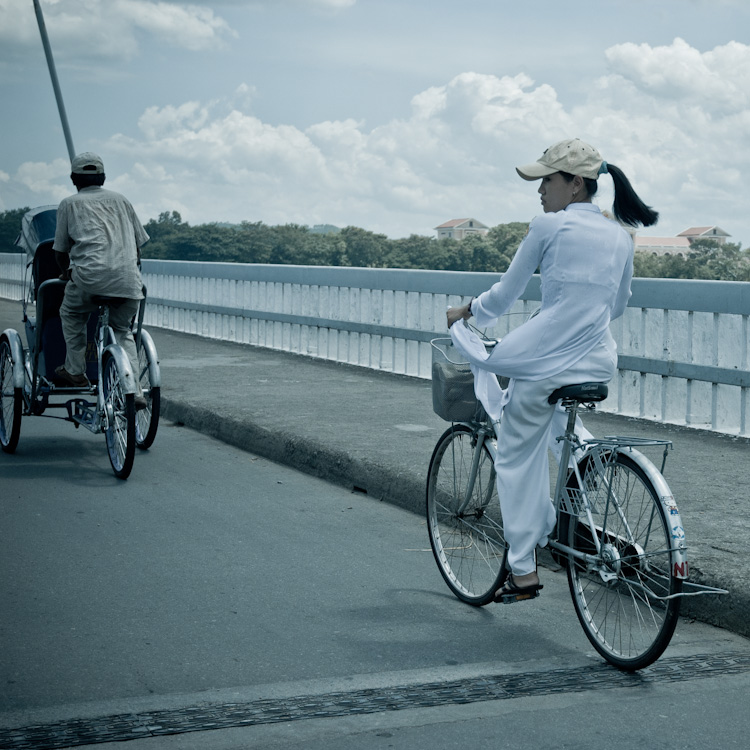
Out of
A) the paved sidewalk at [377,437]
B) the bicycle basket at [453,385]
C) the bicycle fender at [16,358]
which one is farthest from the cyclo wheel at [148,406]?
the bicycle basket at [453,385]

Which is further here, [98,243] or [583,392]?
[98,243]

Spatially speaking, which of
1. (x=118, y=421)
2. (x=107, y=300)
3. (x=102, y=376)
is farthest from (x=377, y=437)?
(x=107, y=300)

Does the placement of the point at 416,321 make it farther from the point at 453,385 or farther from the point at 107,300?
the point at 453,385

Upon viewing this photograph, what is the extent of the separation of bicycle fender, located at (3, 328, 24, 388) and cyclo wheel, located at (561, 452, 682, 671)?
15.5ft

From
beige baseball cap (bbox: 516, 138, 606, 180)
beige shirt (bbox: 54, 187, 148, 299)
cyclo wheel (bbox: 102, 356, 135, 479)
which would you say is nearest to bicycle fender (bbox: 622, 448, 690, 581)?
beige baseball cap (bbox: 516, 138, 606, 180)

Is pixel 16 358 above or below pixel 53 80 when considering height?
below

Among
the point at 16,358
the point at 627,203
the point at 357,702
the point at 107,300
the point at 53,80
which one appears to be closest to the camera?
the point at 357,702

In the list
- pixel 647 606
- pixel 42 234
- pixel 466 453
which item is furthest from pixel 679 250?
pixel 647 606

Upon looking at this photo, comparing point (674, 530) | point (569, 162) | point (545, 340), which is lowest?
point (674, 530)

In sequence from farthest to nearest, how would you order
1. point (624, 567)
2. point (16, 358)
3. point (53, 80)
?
point (53, 80), point (16, 358), point (624, 567)

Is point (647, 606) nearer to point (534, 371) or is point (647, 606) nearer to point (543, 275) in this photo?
point (534, 371)

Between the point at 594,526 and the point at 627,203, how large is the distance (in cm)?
117

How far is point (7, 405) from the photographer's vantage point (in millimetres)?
8430

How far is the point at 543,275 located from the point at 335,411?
535 cm
